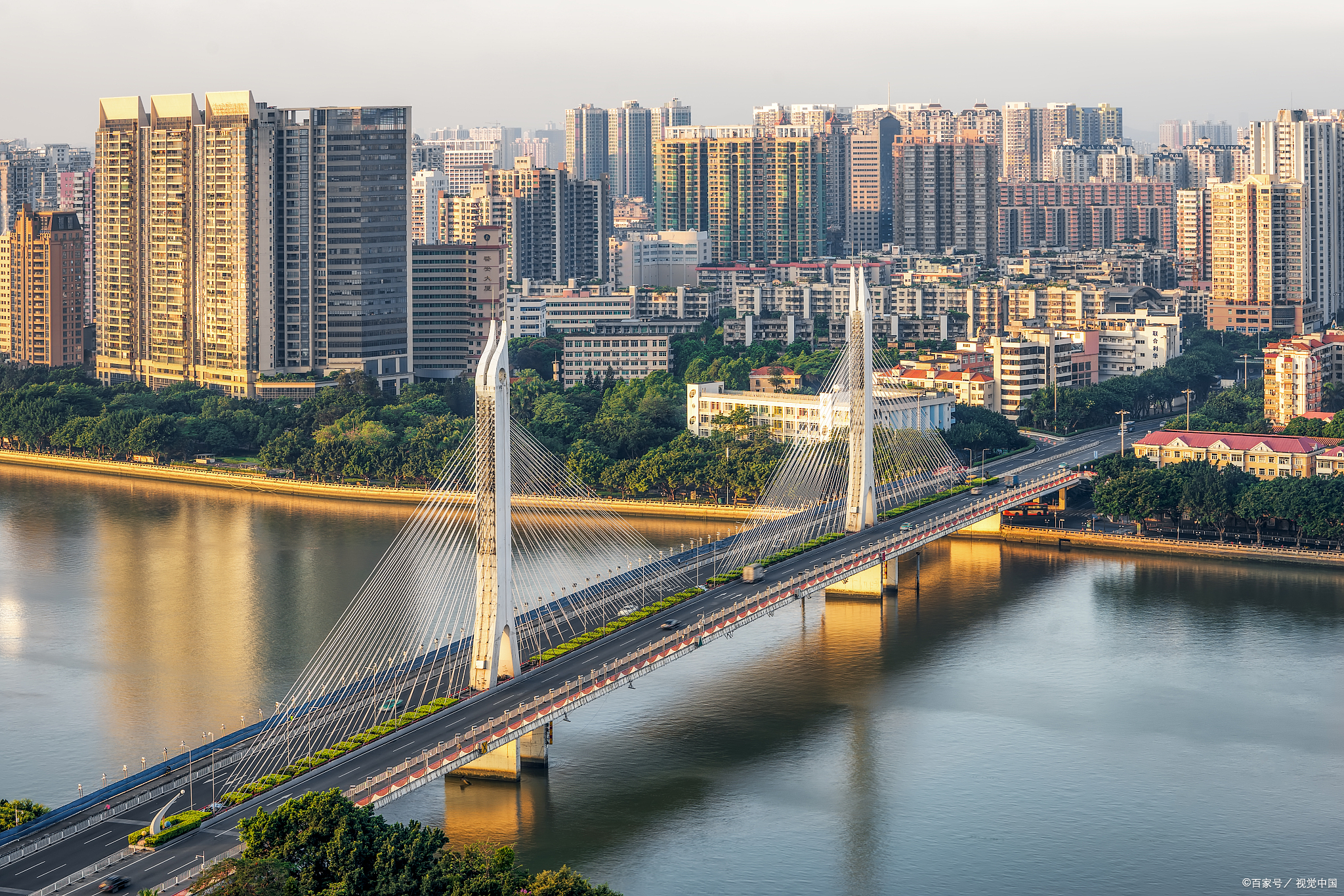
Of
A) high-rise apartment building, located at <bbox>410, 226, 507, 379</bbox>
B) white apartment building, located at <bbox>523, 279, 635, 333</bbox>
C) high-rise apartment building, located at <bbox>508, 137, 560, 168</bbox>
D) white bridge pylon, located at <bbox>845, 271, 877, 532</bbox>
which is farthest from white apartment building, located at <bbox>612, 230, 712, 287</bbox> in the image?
high-rise apartment building, located at <bbox>508, 137, 560, 168</bbox>

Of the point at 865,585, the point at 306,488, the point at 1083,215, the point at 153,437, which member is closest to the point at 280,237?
the point at 153,437

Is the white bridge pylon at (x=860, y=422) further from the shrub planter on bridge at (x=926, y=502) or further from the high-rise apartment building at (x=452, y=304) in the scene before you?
the high-rise apartment building at (x=452, y=304)

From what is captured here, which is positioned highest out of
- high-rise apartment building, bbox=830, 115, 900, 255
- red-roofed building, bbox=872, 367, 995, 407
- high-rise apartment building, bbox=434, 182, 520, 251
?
high-rise apartment building, bbox=830, 115, 900, 255

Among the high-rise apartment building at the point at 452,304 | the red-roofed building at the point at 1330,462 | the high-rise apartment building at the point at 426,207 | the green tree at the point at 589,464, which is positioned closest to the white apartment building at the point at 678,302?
the high-rise apartment building at the point at 452,304

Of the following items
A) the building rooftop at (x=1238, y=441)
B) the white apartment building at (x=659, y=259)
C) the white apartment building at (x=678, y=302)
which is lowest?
the building rooftop at (x=1238, y=441)

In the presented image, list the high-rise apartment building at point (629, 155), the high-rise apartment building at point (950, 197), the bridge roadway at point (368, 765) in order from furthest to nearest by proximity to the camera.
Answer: the high-rise apartment building at point (629, 155)
the high-rise apartment building at point (950, 197)
the bridge roadway at point (368, 765)

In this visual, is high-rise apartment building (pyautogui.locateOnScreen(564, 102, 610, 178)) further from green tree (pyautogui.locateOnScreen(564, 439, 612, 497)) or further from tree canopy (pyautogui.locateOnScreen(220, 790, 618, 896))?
tree canopy (pyautogui.locateOnScreen(220, 790, 618, 896))
